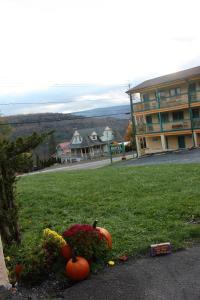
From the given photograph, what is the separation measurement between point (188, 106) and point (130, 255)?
114 feet

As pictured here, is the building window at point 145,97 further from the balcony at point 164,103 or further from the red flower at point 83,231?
the red flower at point 83,231

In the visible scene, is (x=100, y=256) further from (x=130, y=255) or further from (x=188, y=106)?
(x=188, y=106)

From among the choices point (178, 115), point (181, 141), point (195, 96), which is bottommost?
point (181, 141)

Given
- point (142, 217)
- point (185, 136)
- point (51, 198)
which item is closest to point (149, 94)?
point (185, 136)

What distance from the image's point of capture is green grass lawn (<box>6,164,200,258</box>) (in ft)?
21.0

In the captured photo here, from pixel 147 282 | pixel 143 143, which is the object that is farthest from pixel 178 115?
pixel 147 282

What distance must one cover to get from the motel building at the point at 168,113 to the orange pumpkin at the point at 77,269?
34.7 meters

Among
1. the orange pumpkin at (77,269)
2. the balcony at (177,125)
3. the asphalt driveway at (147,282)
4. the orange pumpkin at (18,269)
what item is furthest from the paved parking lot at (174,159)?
the orange pumpkin at (18,269)

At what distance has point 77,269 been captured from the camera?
4.93m

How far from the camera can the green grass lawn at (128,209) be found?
6.39m

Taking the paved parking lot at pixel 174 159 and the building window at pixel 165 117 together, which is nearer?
the paved parking lot at pixel 174 159

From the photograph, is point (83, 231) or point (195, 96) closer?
point (83, 231)

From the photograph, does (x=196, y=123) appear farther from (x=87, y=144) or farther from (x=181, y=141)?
(x=87, y=144)

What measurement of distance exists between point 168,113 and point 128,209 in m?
35.2
